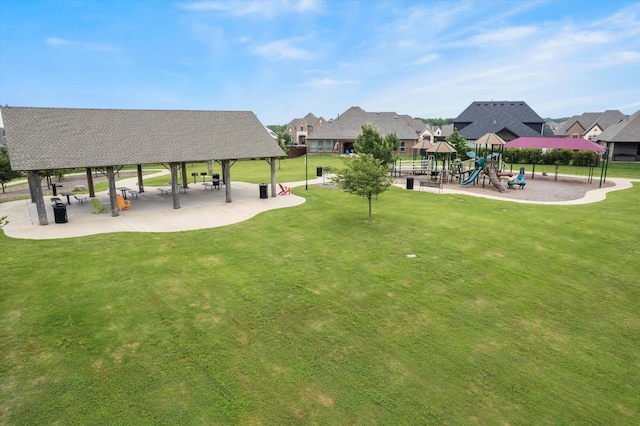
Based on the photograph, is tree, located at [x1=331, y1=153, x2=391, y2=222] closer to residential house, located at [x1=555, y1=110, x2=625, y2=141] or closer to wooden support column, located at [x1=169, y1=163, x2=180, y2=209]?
wooden support column, located at [x1=169, y1=163, x2=180, y2=209]

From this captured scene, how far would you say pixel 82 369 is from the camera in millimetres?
7809

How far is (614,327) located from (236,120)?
24873mm

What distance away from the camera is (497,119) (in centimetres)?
6462

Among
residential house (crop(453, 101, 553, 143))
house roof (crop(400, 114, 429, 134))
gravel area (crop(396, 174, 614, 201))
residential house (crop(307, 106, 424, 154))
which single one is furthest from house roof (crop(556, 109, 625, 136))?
gravel area (crop(396, 174, 614, 201))

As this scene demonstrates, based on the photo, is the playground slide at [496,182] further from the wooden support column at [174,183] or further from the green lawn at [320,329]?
the wooden support column at [174,183]

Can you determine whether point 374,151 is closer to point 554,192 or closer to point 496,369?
point 554,192

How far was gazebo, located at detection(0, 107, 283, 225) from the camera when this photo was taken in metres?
19.0

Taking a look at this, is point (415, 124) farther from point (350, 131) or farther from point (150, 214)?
point (150, 214)

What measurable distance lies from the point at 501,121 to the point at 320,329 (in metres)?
65.5

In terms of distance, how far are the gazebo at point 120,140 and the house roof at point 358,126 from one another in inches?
1484

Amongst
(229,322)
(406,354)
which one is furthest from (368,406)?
(229,322)

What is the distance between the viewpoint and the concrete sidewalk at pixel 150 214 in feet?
58.4

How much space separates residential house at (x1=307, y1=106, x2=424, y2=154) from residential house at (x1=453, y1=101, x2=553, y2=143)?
9769 mm

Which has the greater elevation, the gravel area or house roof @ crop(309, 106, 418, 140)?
house roof @ crop(309, 106, 418, 140)
